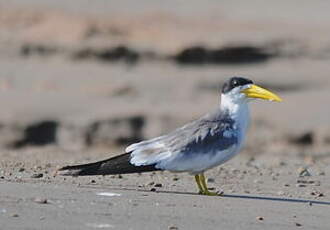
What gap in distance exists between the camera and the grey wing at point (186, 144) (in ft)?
33.3

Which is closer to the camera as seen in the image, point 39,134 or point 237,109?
point 237,109

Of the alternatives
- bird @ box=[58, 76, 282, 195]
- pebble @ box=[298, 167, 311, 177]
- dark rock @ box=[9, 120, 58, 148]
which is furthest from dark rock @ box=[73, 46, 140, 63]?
bird @ box=[58, 76, 282, 195]

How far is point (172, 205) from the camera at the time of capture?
370 inches

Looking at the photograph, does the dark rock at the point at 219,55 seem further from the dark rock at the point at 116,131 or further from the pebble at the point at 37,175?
the pebble at the point at 37,175

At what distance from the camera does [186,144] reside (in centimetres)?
1022

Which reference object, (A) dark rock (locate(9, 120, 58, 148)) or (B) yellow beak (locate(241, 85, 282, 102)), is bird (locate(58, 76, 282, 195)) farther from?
(A) dark rock (locate(9, 120, 58, 148))

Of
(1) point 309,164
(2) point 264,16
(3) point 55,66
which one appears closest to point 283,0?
(2) point 264,16

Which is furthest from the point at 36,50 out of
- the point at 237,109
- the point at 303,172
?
the point at 237,109

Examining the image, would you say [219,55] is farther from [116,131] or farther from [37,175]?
[37,175]

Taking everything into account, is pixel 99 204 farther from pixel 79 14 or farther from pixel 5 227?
pixel 79 14

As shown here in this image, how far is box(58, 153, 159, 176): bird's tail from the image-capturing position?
32.6 ft

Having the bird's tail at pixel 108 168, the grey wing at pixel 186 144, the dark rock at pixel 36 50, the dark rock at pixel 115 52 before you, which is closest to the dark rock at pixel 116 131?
the dark rock at pixel 115 52

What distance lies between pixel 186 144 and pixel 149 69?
11431 millimetres

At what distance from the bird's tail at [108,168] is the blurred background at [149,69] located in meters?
6.22
